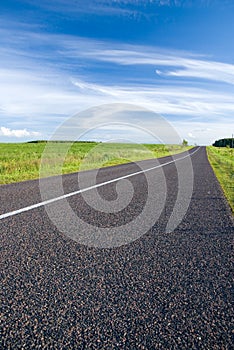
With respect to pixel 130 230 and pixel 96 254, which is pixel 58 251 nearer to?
pixel 96 254

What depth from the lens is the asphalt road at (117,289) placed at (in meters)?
2.42

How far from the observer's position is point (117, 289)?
3176mm

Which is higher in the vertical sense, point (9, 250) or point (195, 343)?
point (9, 250)

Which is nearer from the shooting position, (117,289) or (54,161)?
(117,289)

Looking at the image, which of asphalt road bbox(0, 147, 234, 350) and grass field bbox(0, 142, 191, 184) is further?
grass field bbox(0, 142, 191, 184)

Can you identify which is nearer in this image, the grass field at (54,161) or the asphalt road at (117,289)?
the asphalt road at (117,289)

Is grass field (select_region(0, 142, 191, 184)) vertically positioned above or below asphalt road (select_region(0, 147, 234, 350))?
above

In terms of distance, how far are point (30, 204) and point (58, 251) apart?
314cm

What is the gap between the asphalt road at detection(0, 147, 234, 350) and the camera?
2.42 meters

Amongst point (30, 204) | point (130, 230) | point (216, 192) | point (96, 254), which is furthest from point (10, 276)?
point (216, 192)

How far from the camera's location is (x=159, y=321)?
104 inches

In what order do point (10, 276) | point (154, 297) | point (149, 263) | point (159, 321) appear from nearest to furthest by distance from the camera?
point (159, 321), point (154, 297), point (10, 276), point (149, 263)

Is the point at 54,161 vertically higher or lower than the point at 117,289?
higher

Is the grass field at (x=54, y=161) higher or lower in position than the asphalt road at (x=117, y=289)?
higher
